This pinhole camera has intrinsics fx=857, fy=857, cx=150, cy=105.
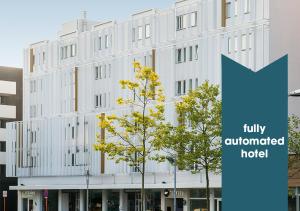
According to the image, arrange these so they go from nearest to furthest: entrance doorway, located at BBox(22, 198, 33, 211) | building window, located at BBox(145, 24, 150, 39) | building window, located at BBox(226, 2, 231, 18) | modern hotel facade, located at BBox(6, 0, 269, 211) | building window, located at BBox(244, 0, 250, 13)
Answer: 1. building window, located at BBox(244, 0, 250, 13)
2. building window, located at BBox(226, 2, 231, 18)
3. modern hotel facade, located at BBox(6, 0, 269, 211)
4. building window, located at BBox(145, 24, 150, 39)
5. entrance doorway, located at BBox(22, 198, 33, 211)

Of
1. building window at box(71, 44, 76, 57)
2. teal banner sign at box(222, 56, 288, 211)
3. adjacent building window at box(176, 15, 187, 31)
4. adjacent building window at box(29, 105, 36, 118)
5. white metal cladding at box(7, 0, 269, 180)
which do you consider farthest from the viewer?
adjacent building window at box(29, 105, 36, 118)

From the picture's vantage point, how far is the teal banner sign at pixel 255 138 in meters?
14.7

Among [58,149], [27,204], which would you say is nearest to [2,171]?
[27,204]

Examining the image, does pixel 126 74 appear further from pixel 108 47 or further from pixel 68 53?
pixel 68 53

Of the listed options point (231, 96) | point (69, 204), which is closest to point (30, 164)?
point (69, 204)

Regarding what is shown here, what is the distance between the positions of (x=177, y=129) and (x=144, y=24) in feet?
91.9

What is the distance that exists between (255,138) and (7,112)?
9529 centimetres

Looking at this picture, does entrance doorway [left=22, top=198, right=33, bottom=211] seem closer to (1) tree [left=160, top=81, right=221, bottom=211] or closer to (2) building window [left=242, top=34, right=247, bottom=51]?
(2) building window [left=242, top=34, right=247, bottom=51]

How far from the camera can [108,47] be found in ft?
277

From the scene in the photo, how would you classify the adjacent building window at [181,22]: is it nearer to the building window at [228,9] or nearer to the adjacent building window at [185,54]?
the adjacent building window at [185,54]

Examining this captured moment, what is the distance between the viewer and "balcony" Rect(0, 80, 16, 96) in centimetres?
10681

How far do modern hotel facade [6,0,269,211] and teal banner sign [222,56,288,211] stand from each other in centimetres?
5267

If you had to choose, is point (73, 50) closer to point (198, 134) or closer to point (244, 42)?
point (244, 42)

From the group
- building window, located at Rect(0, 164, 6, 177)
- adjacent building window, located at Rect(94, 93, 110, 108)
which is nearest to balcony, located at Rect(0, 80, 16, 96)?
building window, located at Rect(0, 164, 6, 177)
